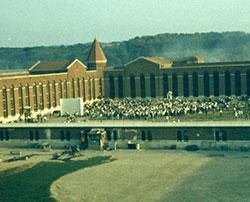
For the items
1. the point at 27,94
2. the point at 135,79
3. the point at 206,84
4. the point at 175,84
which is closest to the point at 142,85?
the point at 135,79

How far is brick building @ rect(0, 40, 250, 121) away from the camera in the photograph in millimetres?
89188

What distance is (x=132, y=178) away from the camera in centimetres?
4744

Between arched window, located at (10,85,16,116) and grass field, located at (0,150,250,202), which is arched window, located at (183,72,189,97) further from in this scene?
grass field, located at (0,150,250,202)

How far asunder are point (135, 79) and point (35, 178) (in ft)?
178

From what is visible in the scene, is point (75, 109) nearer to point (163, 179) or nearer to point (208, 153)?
point (208, 153)

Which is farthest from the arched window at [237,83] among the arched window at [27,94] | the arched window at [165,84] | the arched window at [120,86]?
the arched window at [27,94]

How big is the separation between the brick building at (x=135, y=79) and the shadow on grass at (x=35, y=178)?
98.2 ft

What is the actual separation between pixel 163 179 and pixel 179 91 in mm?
52807

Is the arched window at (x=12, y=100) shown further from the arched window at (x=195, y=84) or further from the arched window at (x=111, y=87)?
the arched window at (x=195, y=84)

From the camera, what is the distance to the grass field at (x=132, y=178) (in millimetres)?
41375

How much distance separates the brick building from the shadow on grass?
98.2ft

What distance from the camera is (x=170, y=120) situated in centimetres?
6581

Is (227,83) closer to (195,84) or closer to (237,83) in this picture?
(237,83)

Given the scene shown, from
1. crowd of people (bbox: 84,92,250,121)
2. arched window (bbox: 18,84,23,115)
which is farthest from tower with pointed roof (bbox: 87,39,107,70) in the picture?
arched window (bbox: 18,84,23,115)
